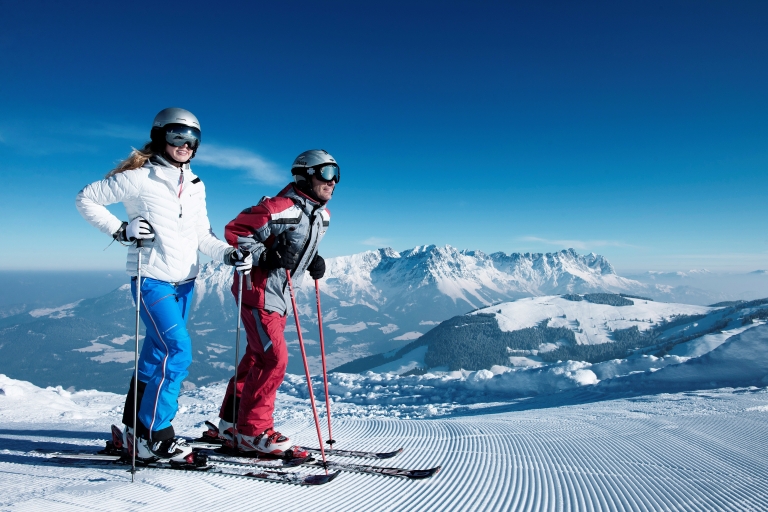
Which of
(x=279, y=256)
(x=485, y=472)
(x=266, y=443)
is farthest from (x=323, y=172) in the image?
(x=485, y=472)

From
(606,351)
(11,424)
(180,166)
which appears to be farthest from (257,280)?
(606,351)

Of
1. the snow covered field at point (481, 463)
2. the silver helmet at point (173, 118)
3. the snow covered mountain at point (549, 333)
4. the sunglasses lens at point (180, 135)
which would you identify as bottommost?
the snow covered mountain at point (549, 333)

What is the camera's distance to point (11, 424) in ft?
19.9

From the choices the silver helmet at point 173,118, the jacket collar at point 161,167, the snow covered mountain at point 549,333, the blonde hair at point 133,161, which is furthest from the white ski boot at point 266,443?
Answer: the snow covered mountain at point 549,333

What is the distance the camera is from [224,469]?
3416mm

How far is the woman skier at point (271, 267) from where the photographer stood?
3.70 metres

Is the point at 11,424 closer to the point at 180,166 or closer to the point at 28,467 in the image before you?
the point at 28,467

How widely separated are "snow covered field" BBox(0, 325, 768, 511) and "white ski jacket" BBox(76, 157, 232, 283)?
1.64 m

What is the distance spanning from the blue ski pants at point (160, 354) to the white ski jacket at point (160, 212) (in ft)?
0.58

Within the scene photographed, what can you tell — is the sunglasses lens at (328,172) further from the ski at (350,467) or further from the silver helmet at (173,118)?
the ski at (350,467)

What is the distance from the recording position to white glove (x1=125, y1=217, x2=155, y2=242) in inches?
125

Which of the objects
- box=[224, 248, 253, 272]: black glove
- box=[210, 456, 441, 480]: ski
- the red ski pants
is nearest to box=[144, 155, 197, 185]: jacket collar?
box=[224, 248, 253, 272]: black glove

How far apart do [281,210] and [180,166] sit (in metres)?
0.93

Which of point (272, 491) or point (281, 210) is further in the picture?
point (281, 210)
